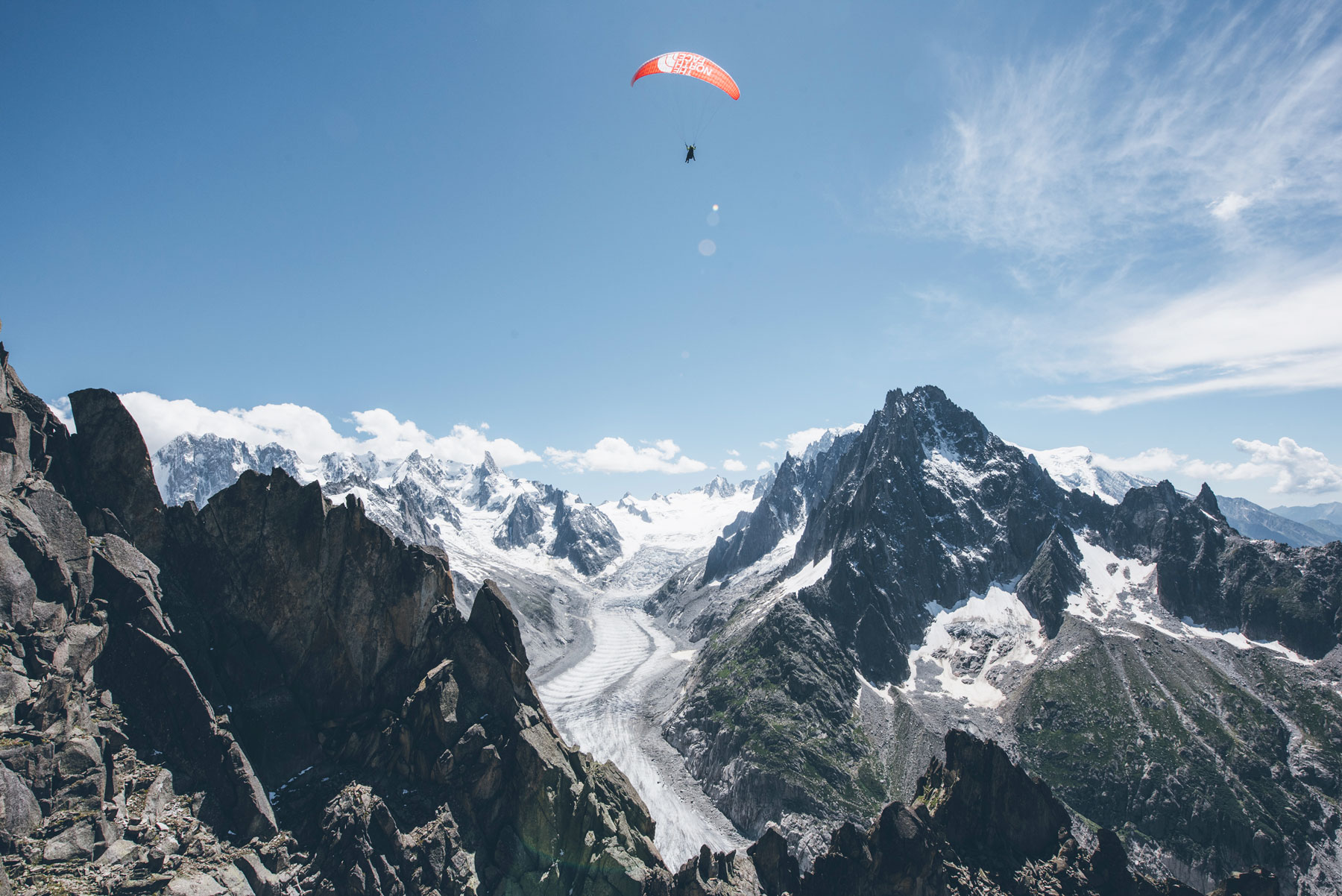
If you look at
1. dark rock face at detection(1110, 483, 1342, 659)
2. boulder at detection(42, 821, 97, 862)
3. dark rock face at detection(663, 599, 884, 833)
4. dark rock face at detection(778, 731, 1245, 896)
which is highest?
dark rock face at detection(1110, 483, 1342, 659)

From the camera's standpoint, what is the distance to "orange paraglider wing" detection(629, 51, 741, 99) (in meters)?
64.2

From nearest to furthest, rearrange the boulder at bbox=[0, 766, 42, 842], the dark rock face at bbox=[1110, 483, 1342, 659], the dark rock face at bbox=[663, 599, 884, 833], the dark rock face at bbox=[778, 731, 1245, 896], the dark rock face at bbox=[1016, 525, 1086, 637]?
the boulder at bbox=[0, 766, 42, 842] → the dark rock face at bbox=[778, 731, 1245, 896] → the dark rock face at bbox=[663, 599, 884, 833] → the dark rock face at bbox=[1110, 483, 1342, 659] → the dark rock face at bbox=[1016, 525, 1086, 637]

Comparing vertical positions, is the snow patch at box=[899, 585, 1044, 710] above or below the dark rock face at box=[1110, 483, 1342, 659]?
below

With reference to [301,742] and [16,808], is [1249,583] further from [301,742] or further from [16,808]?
[16,808]

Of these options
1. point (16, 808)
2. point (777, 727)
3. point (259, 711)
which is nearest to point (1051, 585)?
point (777, 727)

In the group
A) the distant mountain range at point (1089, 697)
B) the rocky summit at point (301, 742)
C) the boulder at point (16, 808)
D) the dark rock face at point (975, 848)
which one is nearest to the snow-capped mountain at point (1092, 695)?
the distant mountain range at point (1089, 697)

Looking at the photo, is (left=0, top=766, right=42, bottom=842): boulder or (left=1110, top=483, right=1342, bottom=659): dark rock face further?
(left=1110, top=483, right=1342, bottom=659): dark rock face

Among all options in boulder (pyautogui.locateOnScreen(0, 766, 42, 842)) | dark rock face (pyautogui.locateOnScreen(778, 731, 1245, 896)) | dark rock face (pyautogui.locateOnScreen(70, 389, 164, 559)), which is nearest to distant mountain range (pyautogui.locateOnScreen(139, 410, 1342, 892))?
dark rock face (pyautogui.locateOnScreen(778, 731, 1245, 896))

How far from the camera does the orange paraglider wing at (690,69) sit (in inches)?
2527

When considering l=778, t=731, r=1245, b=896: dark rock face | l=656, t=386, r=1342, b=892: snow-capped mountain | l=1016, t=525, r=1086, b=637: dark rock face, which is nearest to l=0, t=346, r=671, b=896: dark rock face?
l=778, t=731, r=1245, b=896: dark rock face

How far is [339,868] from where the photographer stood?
42969 mm

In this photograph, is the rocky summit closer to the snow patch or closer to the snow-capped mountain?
the snow-capped mountain

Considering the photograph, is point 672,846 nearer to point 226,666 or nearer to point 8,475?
point 226,666

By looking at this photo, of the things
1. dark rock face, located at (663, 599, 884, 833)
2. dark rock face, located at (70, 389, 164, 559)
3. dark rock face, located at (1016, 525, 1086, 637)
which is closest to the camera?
dark rock face, located at (70, 389, 164, 559)
